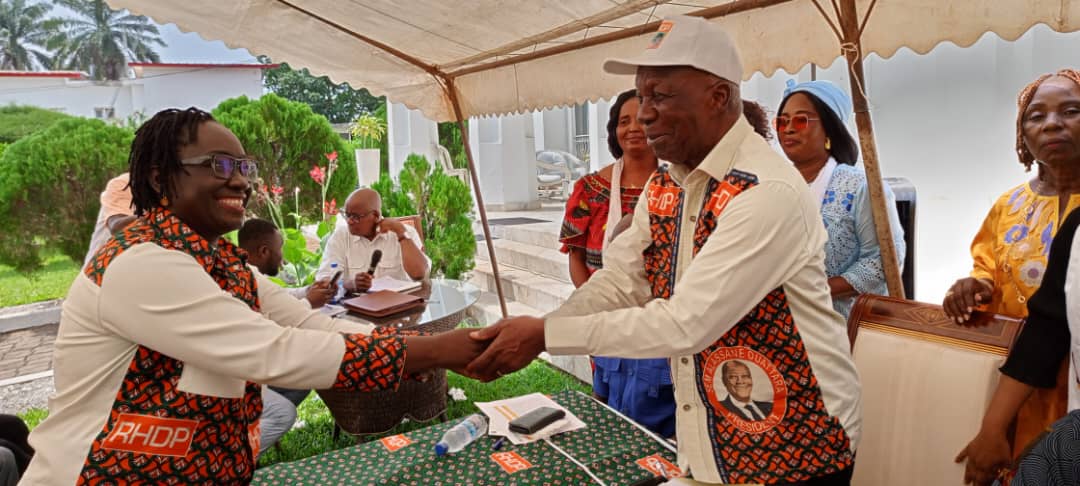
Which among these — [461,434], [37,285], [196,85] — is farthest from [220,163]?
[196,85]

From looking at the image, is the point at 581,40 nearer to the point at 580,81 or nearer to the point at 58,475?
the point at 580,81

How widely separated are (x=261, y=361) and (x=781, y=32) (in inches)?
100

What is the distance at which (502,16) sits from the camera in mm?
3650

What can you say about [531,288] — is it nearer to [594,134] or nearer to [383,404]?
[383,404]

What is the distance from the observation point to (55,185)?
9094mm

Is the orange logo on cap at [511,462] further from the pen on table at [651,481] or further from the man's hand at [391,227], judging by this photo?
the man's hand at [391,227]

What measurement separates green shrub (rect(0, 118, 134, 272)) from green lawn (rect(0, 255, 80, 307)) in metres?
1.32

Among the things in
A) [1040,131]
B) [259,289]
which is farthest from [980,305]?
[259,289]

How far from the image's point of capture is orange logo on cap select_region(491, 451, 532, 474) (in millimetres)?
1902

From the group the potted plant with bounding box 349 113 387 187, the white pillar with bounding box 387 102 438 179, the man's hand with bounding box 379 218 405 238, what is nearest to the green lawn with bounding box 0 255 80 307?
the potted plant with bounding box 349 113 387 187

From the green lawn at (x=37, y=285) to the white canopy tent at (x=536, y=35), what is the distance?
8.89 m

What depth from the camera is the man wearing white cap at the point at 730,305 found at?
5.16 ft

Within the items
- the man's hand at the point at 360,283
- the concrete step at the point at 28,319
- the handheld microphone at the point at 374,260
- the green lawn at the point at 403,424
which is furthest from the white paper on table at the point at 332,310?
the concrete step at the point at 28,319

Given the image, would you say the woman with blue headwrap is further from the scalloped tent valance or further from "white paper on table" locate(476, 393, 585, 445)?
"white paper on table" locate(476, 393, 585, 445)
